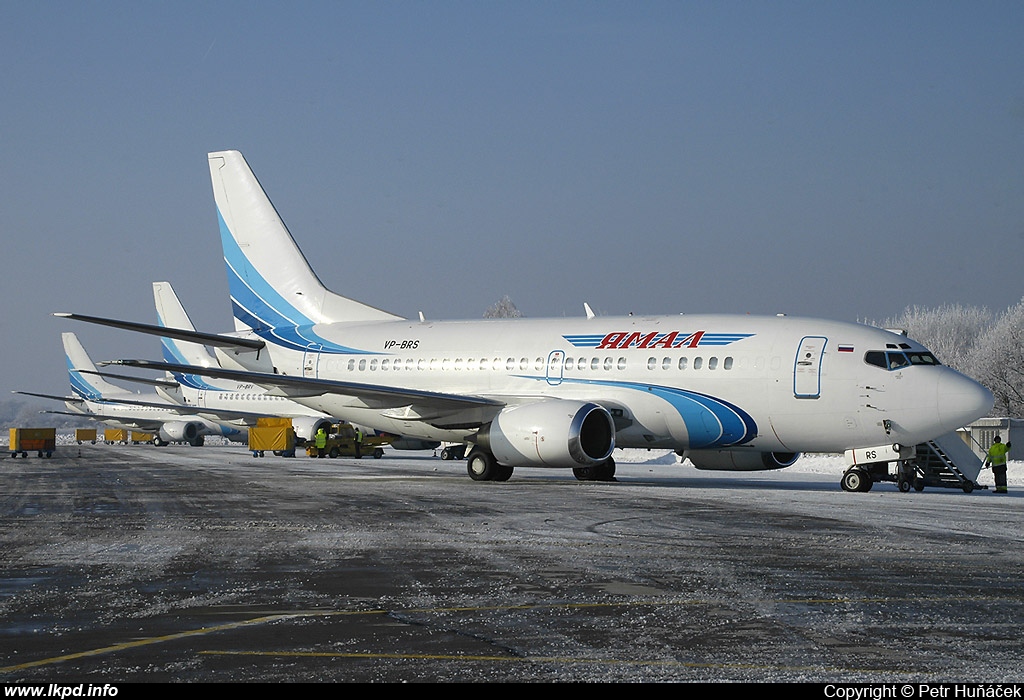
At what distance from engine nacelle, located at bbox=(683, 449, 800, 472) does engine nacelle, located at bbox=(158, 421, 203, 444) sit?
61.7 meters

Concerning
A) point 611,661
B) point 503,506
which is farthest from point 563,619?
point 503,506

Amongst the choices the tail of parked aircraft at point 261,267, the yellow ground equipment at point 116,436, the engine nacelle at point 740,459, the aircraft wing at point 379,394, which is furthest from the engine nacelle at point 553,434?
the yellow ground equipment at point 116,436

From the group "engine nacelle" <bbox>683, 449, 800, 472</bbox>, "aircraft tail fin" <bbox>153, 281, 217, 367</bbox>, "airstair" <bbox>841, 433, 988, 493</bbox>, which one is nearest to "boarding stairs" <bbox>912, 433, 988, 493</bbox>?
"airstair" <bbox>841, 433, 988, 493</bbox>

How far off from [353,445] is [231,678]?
4908 cm

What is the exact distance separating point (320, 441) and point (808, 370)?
109 ft

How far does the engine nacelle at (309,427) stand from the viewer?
53.4 m

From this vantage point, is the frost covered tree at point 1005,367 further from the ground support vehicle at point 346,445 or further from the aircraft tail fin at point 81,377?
the aircraft tail fin at point 81,377

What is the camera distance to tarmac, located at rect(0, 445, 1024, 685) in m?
6.18

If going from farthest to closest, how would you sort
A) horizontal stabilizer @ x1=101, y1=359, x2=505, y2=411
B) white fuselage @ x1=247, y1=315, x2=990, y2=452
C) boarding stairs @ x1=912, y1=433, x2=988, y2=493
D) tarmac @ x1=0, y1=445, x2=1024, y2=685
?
horizontal stabilizer @ x1=101, y1=359, x2=505, y2=411 < boarding stairs @ x1=912, y1=433, x2=988, y2=493 < white fuselage @ x1=247, y1=315, x2=990, y2=452 < tarmac @ x1=0, y1=445, x2=1024, y2=685

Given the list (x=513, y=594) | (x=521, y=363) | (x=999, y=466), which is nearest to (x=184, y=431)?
(x=521, y=363)

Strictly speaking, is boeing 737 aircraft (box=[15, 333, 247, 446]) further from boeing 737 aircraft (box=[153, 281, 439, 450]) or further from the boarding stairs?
the boarding stairs

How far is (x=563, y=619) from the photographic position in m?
7.64

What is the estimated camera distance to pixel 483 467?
27.3 m

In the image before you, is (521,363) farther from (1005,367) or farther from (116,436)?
(116,436)
